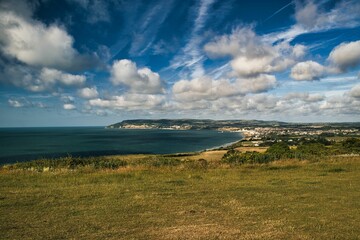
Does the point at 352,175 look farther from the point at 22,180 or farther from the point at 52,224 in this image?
the point at 22,180

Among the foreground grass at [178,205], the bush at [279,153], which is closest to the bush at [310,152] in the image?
the bush at [279,153]

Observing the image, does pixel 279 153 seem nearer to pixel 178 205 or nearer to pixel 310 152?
pixel 310 152

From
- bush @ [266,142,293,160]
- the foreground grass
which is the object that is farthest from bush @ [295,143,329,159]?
the foreground grass

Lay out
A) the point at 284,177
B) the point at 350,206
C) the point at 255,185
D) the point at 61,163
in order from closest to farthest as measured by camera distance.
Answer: the point at 350,206, the point at 255,185, the point at 284,177, the point at 61,163

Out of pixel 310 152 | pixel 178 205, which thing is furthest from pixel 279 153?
pixel 178 205

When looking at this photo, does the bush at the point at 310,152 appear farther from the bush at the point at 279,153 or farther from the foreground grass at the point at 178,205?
the foreground grass at the point at 178,205

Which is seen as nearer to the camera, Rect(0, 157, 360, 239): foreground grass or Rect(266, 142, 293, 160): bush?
Rect(0, 157, 360, 239): foreground grass

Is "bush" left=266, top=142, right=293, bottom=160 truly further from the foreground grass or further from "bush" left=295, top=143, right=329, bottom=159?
the foreground grass

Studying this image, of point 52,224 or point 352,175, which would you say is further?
point 352,175

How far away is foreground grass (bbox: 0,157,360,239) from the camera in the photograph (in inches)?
364

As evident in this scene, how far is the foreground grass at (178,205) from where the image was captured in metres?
9.26

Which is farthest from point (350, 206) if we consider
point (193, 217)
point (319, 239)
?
point (193, 217)

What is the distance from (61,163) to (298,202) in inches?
832

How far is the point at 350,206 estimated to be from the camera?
12367 millimetres
